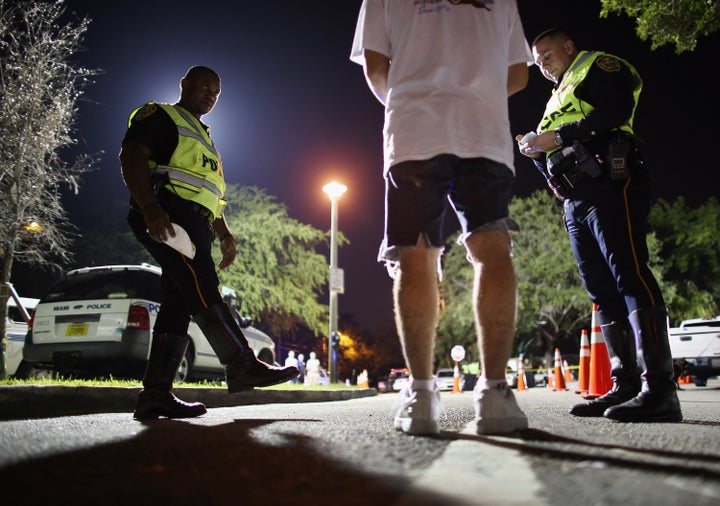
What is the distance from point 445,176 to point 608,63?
1.59m

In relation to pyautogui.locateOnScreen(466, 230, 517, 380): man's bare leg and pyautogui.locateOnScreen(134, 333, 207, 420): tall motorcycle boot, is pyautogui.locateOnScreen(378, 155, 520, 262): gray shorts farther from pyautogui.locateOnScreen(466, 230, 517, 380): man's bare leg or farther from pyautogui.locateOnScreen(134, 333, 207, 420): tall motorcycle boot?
pyautogui.locateOnScreen(134, 333, 207, 420): tall motorcycle boot

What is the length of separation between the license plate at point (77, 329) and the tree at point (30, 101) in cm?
90

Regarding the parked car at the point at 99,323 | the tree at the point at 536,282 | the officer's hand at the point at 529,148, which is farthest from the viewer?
the tree at the point at 536,282

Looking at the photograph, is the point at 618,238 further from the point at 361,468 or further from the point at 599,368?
the point at 599,368

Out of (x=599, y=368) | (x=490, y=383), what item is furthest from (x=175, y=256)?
(x=599, y=368)

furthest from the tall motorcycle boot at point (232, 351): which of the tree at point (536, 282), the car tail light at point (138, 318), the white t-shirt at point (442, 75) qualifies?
the tree at point (536, 282)

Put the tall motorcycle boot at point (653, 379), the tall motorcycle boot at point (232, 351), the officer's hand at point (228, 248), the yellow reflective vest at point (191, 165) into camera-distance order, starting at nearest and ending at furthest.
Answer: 1. the tall motorcycle boot at point (653, 379)
2. the tall motorcycle boot at point (232, 351)
3. the yellow reflective vest at point (191, 165)
4. the officer's hand at point (228, 248)

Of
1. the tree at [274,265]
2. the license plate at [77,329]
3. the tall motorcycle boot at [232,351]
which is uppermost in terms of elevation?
the tree at [274,265]

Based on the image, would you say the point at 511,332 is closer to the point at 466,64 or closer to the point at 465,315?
the point at 466,64

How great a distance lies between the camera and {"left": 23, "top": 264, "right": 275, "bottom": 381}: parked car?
23.9 ft

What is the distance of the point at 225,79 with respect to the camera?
2373cm

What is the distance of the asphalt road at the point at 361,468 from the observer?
1105 mm

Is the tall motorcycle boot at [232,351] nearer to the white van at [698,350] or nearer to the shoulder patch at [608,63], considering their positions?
the shoulder patch at [608,63]

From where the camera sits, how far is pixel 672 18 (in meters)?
8.45
